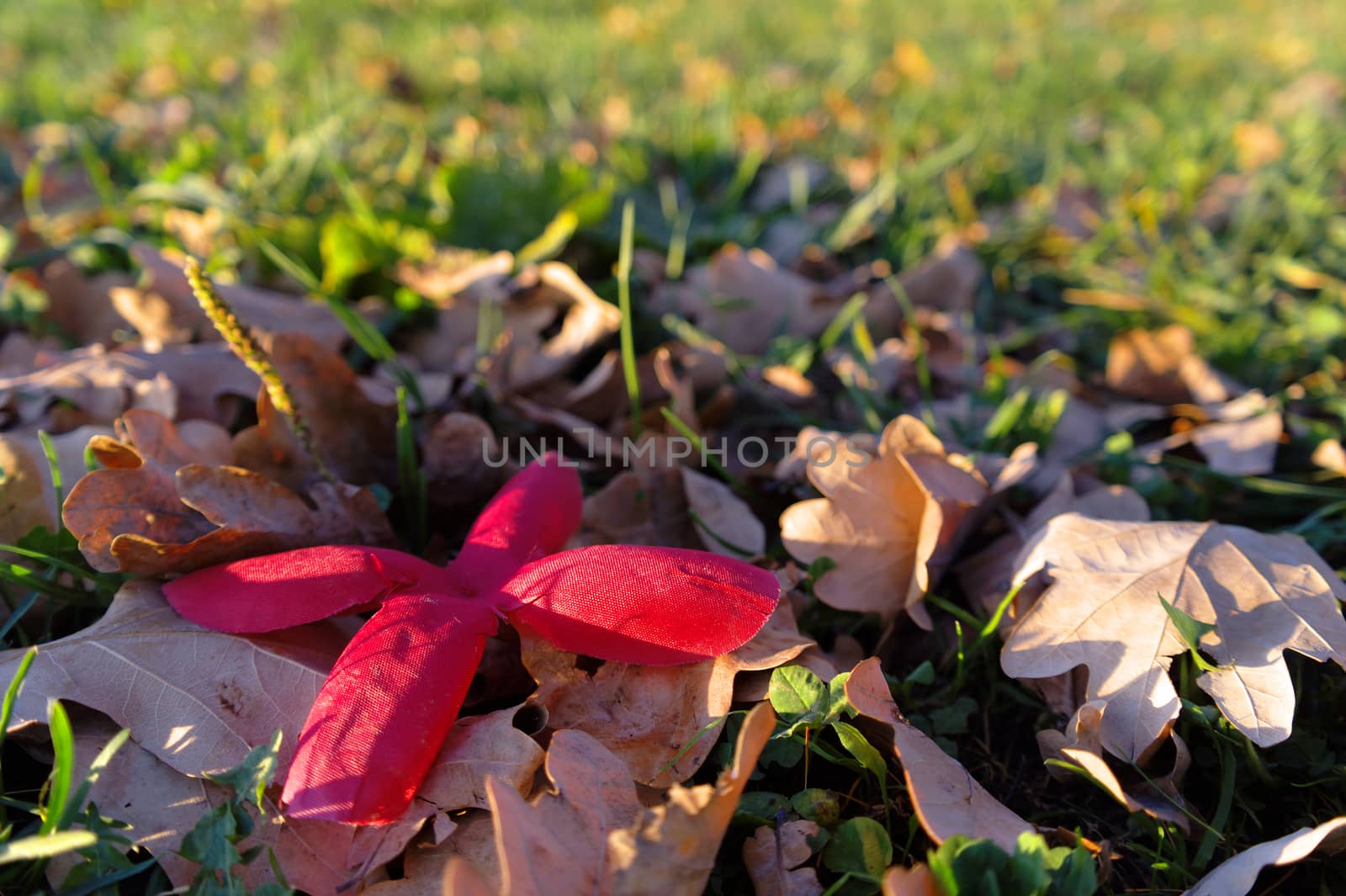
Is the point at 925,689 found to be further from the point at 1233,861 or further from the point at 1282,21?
the point at 1282,21

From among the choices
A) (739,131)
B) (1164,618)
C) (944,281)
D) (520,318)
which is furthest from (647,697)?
(739,131)

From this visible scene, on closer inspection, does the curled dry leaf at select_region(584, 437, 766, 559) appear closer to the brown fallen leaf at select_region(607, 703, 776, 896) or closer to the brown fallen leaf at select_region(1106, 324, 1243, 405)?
the brown fallen leaf at select_region(607, 703, 776, 896)

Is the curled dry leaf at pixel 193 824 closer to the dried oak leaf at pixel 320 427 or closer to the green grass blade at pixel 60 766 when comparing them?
the green grass blade at pixel 60 766

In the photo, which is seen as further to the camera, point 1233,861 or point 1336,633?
point 1336,633

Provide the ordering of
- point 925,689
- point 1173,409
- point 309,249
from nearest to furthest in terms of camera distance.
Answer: point 925,689 → point 1173,409 → point 309,249

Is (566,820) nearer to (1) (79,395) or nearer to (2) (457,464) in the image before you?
(2) (457,464)

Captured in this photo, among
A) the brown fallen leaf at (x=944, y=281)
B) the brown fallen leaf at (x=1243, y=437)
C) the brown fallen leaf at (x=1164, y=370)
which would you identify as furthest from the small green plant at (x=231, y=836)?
the brown fallen leaf at (x=1164, y=370)

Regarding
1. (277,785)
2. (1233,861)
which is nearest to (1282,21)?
(1233,861)
